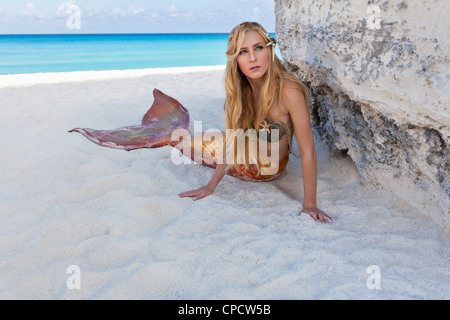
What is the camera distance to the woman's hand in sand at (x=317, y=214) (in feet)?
6.61

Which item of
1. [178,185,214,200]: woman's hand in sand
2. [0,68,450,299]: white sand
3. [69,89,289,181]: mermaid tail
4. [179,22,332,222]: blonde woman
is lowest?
[0,68,450,299]: white sand

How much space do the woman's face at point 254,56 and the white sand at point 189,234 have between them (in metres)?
0.77

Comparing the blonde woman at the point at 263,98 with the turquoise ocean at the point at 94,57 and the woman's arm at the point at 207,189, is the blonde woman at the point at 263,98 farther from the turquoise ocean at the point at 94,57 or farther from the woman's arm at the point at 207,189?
the turquoise ocean at the point at 94,57

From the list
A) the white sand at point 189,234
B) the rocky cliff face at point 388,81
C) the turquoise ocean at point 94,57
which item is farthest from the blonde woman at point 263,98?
the turquoise ocean at point 94,57

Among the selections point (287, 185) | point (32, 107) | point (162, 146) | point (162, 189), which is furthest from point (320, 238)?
point (32, 107)

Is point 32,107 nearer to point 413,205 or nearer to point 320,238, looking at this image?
point 320,238

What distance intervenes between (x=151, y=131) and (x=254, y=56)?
1.21 meters

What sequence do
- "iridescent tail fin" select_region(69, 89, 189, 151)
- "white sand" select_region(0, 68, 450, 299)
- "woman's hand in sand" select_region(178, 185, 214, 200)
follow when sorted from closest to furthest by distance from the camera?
"white sand" select_region(0, 68, 450, 299)
"woman's hand in sand" select_region(178, 185, 214, 200)
"iridescent tail fin" select_region(69, 89, 189, 151)

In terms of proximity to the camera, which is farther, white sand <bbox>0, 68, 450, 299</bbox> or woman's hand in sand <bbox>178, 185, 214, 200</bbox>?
woman's hand in sand <bbox>178, 185, 214, 200</bbox>

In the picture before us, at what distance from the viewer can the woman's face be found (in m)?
2.10

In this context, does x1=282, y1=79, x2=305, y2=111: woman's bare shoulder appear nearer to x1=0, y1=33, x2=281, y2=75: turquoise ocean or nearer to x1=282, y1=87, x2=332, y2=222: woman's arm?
x1=282, y1=87, x2=332, y2=222: woman's arm

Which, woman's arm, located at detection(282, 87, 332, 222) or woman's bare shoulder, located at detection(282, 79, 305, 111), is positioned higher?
woman's bare shoulder, located at detection(282, 79, 305, 111)

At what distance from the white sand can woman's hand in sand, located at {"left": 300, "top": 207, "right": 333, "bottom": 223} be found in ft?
0.19

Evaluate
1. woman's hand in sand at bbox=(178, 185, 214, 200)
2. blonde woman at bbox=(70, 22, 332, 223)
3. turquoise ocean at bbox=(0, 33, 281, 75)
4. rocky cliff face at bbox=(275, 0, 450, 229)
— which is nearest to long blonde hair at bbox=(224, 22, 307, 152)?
blonde woman at bbox=(70, 22, 332, 223)
